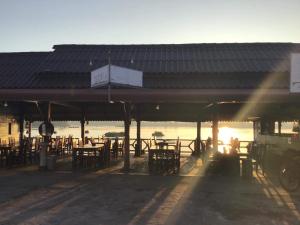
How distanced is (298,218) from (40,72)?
1062cm

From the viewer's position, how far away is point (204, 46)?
19.3m

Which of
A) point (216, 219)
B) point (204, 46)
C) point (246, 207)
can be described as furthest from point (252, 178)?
point (204, 46)

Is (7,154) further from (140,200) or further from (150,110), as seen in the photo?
(140,200)

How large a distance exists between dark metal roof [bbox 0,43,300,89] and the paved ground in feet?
10.4

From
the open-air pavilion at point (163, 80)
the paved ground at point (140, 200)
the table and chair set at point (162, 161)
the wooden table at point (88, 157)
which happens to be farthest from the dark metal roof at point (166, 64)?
the paved ground at point (140, 200)

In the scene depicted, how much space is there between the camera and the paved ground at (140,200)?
8406 mm

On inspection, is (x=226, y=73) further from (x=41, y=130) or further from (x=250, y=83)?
(x=41, y=130)

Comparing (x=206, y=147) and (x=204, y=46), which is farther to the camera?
(x=206, y=147)

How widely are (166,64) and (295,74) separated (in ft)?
19.8

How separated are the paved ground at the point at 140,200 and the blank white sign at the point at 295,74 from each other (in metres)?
3.02

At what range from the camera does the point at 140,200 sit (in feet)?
33.5

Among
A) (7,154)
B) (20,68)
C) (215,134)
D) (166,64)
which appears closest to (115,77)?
(166,64)

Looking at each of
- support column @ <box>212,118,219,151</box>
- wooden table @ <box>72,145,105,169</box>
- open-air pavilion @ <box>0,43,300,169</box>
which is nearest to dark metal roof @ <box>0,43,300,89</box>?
open-air pavilion @ <box>0,43,300,169</box>

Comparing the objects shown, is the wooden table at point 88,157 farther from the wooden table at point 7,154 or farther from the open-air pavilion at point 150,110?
the wooden table at point 7,154
